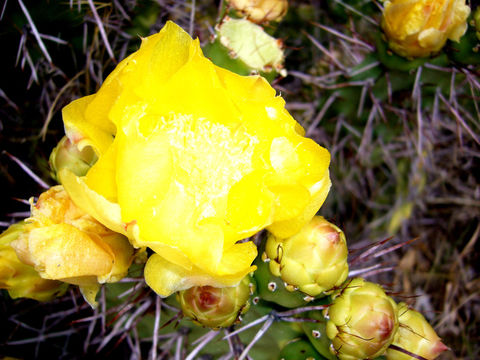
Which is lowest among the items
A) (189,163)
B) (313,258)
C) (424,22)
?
(313,258)

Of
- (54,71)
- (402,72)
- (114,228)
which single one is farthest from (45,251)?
(402,72)

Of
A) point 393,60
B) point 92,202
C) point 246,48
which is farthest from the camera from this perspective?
point 393,60

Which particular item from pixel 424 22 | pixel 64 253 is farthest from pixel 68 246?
pixel 424 22

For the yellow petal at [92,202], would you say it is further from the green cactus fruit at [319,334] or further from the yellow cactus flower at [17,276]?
the green cactus fruit at [319,334]

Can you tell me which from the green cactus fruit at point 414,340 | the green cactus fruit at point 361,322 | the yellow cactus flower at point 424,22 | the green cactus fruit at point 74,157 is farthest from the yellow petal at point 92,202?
the yellow cactus flower at point 424,22

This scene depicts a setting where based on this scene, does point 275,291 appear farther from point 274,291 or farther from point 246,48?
point 246,48

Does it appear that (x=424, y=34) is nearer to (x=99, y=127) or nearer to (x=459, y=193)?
(x=99, y=127)

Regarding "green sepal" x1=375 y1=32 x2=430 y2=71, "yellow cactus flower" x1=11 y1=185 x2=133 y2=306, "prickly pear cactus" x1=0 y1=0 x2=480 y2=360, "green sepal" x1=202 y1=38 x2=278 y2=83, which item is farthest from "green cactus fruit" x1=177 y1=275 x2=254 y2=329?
"green sepal" x1=375 y1=32 x2=430 y2=71
